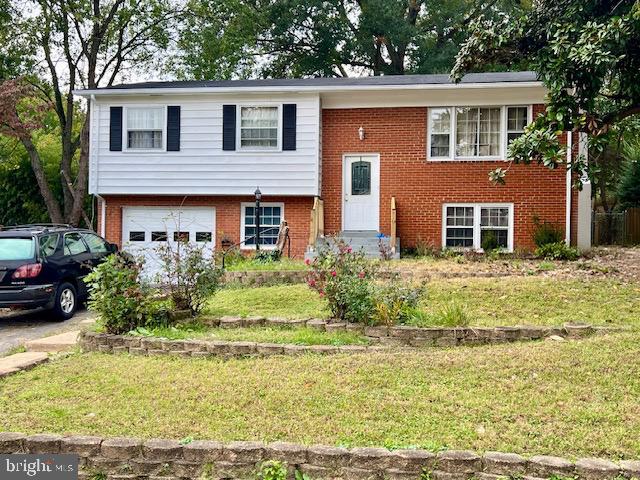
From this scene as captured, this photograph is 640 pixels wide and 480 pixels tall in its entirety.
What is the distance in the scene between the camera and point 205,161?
16.3 metres

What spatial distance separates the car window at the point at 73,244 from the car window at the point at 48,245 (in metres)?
0.26

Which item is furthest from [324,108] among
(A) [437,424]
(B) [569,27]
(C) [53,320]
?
(A) [437,424]

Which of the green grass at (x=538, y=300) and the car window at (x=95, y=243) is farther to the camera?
the car window at (x=95, y=243)

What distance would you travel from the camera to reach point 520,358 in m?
5.50

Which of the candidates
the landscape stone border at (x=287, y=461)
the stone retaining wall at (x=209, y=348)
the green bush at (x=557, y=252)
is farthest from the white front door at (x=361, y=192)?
the landscape stone border at (x=287, y=461)

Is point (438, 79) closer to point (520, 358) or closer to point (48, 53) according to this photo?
point (520, 358)

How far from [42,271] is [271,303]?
4150 millimetres

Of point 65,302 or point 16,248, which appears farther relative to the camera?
point 65,302

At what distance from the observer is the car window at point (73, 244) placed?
1116cm

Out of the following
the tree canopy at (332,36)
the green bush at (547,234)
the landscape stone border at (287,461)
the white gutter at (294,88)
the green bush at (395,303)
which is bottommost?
the landscape stone border at (287,461)

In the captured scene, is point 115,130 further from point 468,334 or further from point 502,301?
point 468,334

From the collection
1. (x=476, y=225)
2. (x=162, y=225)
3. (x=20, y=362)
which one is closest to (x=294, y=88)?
(x=162, y=225)

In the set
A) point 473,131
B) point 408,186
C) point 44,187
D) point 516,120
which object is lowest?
point 408,186

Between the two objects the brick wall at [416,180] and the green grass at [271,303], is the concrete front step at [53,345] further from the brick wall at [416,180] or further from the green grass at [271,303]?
the brick wall at [416,180]
